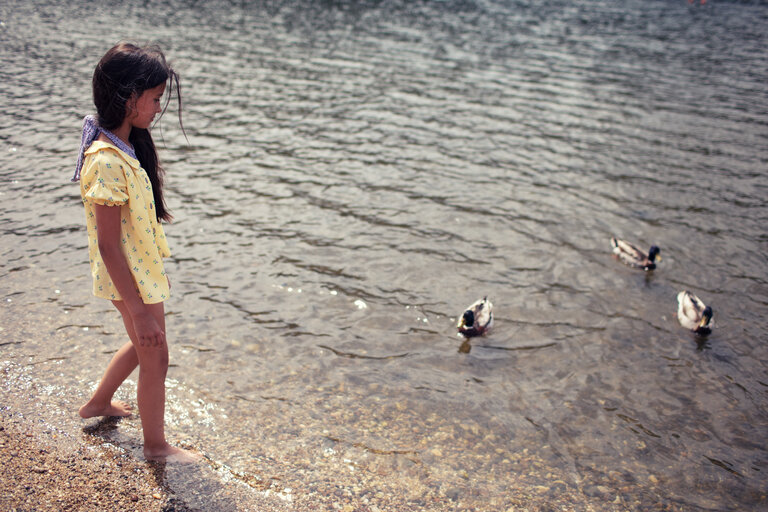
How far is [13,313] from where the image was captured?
7254mm

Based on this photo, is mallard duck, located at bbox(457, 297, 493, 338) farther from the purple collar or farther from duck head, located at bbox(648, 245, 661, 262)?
the purple collar

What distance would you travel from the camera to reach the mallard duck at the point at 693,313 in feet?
27.7

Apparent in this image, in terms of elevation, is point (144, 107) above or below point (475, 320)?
above

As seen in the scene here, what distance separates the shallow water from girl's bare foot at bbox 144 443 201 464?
0.82 feet

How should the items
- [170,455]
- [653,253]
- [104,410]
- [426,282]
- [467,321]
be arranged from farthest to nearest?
1. [653,253]
2. [426,282]
3. [467,321]
4. [104,410]
5. [170,455]

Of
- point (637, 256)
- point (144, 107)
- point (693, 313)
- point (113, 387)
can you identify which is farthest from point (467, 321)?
point (144, 107)

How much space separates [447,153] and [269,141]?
461 centimetres

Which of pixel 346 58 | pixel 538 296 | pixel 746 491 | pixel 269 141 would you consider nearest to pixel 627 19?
pixel 346 58

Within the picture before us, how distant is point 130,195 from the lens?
4.08m

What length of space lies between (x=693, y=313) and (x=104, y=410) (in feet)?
26.6

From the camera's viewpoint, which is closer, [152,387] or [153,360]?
[153,360]

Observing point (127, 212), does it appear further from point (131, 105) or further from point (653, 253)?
point (653, 253)

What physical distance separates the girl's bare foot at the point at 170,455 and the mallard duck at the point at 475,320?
13.3 ft

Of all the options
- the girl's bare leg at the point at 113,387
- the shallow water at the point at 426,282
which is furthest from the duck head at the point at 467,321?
the girl's bare leg at the point at 113,387
